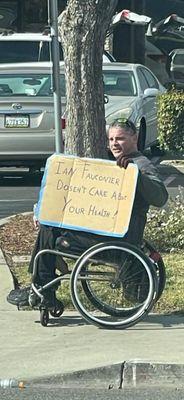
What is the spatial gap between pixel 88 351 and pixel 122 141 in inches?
60.1

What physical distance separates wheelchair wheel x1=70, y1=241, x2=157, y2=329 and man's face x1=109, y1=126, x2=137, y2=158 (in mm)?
684

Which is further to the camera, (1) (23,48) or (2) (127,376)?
(1) (23,48)

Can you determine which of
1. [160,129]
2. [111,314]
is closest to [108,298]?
[111,314]

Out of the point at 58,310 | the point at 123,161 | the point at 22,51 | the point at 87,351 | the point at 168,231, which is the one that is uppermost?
the point at 123,161

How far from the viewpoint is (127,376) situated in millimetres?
5832

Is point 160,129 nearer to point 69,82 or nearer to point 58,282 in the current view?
point 69,82

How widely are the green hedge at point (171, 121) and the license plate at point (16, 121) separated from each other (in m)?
2.04

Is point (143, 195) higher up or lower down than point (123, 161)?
lower down

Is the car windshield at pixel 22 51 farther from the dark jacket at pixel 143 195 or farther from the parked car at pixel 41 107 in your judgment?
the dark jacket at pixel 143 195

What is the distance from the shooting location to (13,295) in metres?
7.11

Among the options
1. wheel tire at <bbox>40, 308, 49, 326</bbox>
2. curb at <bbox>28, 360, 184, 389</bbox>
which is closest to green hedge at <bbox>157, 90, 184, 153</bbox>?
wheel tire at <bbox>40, 308, 49, 326</bbox>

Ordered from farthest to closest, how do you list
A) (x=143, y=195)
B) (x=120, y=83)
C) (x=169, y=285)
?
(x=120, y=83)
(x=169, y=285)
(x=143, y=195)

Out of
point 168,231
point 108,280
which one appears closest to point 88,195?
point 108,280

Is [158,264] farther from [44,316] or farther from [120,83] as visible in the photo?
[120,83]
